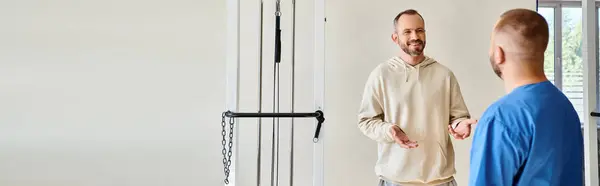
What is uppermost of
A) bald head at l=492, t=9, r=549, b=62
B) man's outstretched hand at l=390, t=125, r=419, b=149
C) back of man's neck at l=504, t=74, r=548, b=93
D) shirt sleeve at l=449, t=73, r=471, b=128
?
bald head at l=492, t=9, r=549, b=62

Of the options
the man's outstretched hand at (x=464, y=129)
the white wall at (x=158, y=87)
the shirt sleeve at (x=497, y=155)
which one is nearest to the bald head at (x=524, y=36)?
the shirt sleeve at (x=497, y=155)

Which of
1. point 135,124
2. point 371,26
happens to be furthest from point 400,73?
point 135,124

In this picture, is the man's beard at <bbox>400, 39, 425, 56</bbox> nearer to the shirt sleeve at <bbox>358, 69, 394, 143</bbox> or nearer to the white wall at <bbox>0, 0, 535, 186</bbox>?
the shirt sleeve at <bbox>358, 69, 394, 143</bbox>

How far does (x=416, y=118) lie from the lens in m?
2.03

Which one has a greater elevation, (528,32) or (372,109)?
(528,32)

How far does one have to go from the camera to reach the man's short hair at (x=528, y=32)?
1.23 m

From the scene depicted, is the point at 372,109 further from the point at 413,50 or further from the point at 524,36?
the point at 524,36

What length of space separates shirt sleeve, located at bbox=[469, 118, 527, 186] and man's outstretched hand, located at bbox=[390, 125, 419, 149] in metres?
0.70

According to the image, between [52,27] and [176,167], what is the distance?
101 cm

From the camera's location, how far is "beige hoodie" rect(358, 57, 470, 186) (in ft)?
6.56

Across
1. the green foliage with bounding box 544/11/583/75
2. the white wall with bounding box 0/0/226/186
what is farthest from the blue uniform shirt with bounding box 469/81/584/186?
the green foliage with bounding box 544/11/583/75

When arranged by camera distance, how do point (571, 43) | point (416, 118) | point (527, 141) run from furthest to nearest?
point (571, 43) < point (416, 118) < point (527, 141)

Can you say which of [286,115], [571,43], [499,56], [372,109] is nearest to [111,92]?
[286,115]

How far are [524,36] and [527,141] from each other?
0.94ft
